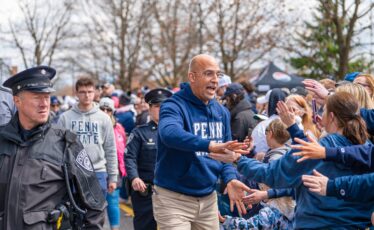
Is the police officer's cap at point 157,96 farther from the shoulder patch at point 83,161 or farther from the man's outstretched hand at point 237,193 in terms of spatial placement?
the shoulder patch at point 83,161

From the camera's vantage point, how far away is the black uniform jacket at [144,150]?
7.82 metres

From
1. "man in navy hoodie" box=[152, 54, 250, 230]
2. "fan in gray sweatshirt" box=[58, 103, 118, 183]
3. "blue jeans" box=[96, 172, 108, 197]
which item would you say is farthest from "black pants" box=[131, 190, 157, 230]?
"man in navy hoodie" box=[152, 54, 250, 230]

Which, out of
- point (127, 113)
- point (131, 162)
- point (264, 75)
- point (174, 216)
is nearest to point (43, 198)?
point (174, 216)

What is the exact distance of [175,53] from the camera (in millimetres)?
32938

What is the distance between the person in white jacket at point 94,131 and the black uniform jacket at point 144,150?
35cm

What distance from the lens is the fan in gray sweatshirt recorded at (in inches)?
312

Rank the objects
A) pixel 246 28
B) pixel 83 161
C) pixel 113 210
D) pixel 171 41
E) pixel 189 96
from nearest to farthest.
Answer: pixel 83 161, pixel 189 96, pixel 113 210, pixel 246 28, pixel 171 41

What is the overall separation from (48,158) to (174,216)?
1713 mm

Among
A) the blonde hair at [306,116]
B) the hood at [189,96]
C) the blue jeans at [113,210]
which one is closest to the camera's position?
the hood at [189,96]

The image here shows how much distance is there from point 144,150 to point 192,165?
2.32 metres

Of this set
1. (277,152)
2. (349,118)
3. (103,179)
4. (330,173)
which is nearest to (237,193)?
(277,152)

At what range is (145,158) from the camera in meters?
7.86

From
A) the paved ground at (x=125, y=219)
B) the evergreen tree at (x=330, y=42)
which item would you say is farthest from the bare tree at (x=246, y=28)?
the paved ground at (x=125, y=219)

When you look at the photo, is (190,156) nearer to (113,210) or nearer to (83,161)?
(83,161)
